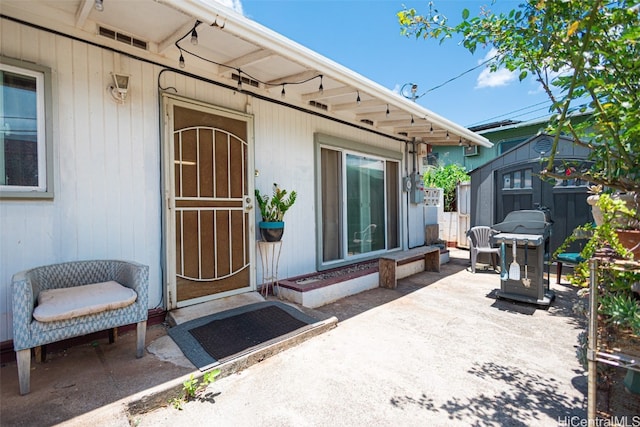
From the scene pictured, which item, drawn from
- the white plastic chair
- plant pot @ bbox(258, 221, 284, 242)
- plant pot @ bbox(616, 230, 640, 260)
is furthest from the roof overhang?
plant pot @ bbox(616, 230, 640, 260)

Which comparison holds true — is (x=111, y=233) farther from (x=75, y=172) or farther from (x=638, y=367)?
(x=638, y=367)

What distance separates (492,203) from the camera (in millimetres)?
6352

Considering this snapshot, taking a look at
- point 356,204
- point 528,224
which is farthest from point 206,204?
point 528,224

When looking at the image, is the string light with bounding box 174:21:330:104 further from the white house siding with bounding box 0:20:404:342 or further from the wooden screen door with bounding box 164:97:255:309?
Result: the wooden screen door with bounding box 164:97:255:309

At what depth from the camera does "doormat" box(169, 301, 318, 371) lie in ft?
8.06

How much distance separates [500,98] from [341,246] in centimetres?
1045

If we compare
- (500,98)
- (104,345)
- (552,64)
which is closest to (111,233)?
(104,345)

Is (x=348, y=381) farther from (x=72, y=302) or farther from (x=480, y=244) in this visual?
(x=480, y=244)

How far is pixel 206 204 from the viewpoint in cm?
343

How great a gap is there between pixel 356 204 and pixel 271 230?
2.07 metres

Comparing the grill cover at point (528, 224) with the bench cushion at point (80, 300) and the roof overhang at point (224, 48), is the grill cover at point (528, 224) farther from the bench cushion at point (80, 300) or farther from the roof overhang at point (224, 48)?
the bench cushion at point (80, 300)

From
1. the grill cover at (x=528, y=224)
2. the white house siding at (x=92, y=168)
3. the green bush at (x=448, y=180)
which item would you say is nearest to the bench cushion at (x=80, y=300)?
the white house siding at (x=92, y=168)

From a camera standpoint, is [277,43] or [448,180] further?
[448,180]

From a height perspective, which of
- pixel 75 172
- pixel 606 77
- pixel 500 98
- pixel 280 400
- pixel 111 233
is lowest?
pixel 280 400
